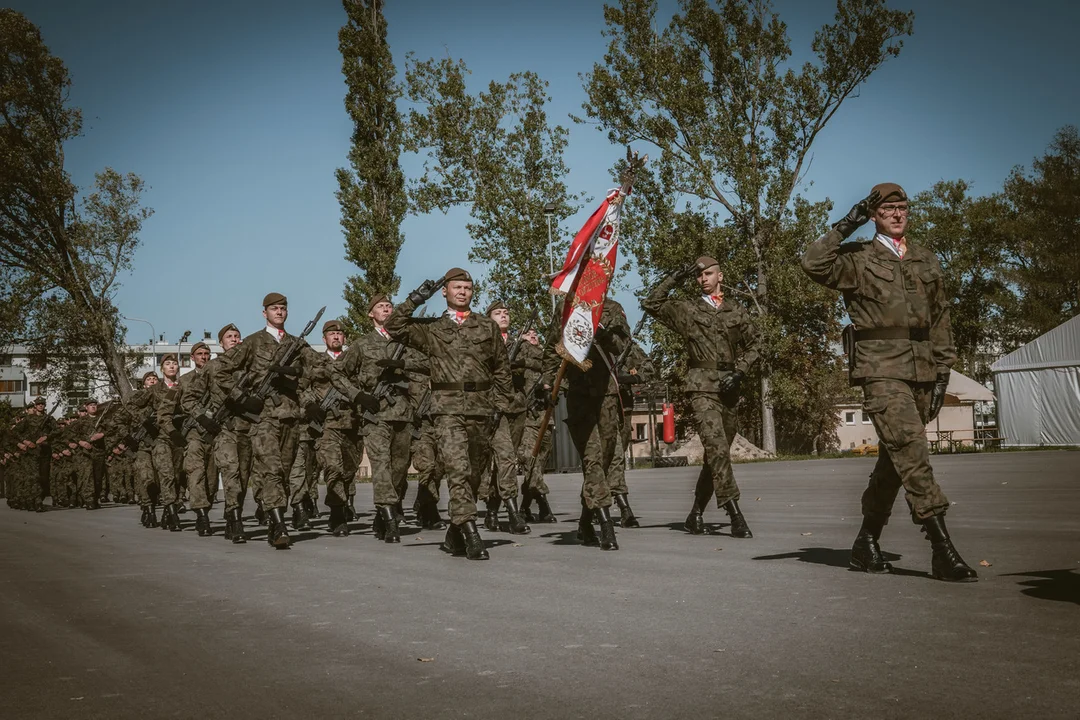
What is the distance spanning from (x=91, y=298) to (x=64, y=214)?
10.2 ft

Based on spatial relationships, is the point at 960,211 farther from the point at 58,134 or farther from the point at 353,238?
the point at 58,134

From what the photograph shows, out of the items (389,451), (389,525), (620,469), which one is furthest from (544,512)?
(620,469)

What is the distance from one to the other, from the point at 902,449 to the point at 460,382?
13.6 feet

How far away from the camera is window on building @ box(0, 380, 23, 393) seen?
4685 inches

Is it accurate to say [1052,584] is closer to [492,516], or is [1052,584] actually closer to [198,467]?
[492,516]

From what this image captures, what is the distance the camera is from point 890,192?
7426mm

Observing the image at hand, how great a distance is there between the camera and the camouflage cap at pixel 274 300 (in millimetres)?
12547

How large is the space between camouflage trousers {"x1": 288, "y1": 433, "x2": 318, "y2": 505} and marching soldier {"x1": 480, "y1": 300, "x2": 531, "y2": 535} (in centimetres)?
301

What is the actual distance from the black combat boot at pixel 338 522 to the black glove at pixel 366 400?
4.92 ft

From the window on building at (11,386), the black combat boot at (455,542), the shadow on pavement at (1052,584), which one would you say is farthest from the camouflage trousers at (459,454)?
the window on building at (11,386)

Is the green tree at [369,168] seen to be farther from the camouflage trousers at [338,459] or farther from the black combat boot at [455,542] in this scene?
the black combat boot at [455,542]

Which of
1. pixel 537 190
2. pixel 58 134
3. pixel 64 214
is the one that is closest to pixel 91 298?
pixel 64 214

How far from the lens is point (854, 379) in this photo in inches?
295

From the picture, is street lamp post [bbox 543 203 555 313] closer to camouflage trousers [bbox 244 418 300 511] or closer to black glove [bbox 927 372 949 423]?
camouflage trousers [bbox 244 418 300 511]
